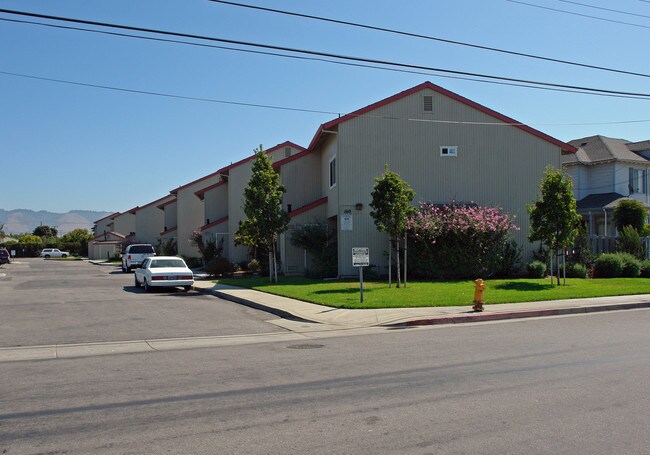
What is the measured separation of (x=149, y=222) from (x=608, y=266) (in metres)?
46.9

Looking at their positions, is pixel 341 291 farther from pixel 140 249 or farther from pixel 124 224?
pixel 124 224

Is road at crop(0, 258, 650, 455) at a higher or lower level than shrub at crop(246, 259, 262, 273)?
lower

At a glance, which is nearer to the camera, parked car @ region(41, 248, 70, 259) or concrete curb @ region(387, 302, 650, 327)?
concrete curb @ region(387, 302, 650, 327)

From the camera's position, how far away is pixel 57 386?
7844mm

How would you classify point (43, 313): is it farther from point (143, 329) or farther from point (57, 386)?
point (57, 386)

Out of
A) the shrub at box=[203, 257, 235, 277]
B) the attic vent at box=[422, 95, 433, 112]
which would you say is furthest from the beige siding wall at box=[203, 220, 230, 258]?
the attic vent at box=[422, 95, 433, 112]

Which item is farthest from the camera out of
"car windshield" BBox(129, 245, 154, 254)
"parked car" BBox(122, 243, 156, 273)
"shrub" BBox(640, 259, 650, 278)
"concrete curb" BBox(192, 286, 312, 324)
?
"car windshield" BBox(129, 245, 154, 254)

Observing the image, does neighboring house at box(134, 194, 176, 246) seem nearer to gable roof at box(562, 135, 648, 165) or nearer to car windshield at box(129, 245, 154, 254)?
car windshield at box(129, 245, 154, 254)

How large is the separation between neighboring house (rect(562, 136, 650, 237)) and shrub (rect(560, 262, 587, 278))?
44.5 ft

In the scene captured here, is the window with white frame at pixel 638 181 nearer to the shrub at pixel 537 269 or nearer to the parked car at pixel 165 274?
the shrub at pixel 537 269

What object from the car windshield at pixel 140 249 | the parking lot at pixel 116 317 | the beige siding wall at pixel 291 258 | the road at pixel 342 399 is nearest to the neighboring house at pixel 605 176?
the beige siding wall at pixel 291 258

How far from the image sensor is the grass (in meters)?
16.9

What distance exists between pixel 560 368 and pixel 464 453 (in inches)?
155

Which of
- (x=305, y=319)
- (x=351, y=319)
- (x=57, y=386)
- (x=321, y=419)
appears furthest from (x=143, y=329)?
(x=321, y=419)
